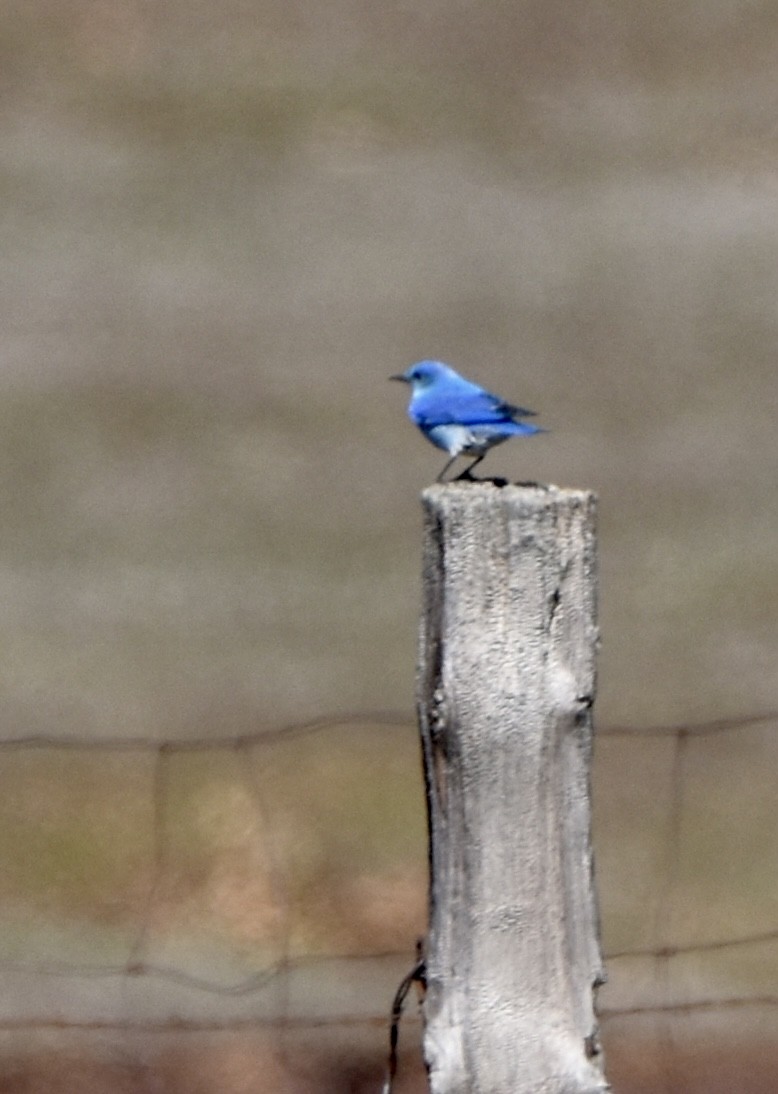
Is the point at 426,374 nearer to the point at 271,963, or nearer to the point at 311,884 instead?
the point at 311,884

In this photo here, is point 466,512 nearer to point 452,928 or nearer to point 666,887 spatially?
point 452,928

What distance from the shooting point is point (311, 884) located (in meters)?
3.93

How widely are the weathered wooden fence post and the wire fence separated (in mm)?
1539

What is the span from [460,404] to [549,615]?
0.84m

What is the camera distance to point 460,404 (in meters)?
3.09

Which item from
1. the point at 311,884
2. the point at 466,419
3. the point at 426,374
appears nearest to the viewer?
the point at 466,419

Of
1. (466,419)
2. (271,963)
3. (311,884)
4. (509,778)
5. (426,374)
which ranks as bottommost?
(509,778)

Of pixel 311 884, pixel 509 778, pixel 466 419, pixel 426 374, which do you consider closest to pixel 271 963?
pixel 311 884

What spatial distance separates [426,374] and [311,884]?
1089mm

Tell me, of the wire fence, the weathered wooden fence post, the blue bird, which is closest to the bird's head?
the blue bird

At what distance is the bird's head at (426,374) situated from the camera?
10.9 ft

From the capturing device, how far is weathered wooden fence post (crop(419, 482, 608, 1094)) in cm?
229

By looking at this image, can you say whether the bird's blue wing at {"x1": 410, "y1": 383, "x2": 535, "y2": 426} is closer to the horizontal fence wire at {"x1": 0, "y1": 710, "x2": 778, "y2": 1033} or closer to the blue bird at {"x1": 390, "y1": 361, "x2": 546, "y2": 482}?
the blue bird at {"x1": 390, "y1": 361, "x2": 546, "y2": 482}

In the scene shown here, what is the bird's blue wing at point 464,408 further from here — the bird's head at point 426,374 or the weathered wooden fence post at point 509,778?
the weathered wooden fence post at point 509,778
